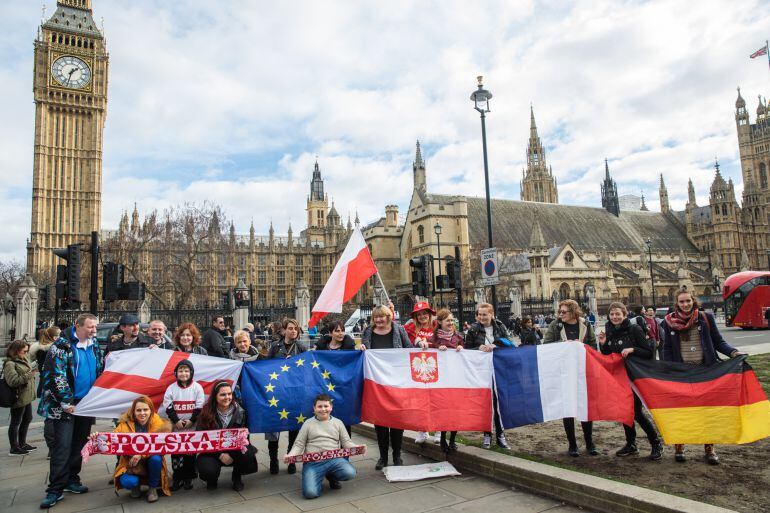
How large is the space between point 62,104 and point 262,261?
1358 inches

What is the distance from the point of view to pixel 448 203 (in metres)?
55.9

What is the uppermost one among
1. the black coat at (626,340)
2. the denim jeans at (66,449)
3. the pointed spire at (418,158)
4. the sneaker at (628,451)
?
the pointed spire at (418,158)

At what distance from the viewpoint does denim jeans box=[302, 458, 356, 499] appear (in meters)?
5.34

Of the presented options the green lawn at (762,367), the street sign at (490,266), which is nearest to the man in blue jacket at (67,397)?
the street sign at (490,266)

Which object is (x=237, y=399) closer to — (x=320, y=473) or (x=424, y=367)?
(x=320, y=473)

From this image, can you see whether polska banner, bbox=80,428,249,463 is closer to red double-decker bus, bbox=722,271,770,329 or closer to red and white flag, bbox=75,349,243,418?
red and white flag, bbox=75,349,243,418

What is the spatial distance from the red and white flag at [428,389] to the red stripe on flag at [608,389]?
1.23 m

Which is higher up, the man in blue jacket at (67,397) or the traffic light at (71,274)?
the traffic light at (71,274)

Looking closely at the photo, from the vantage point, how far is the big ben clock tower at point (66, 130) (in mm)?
68000

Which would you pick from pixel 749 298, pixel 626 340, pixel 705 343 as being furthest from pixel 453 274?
pixel 749 298

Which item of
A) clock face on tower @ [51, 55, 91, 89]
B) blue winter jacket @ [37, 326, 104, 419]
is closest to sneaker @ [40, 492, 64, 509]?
blue winter jacket @ [37, 326, 104, 419]

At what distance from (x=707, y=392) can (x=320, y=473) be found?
447 centimetres

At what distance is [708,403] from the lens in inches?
225

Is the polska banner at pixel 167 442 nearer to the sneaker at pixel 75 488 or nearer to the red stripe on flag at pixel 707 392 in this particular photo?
the sneaker at pixel 75 488
